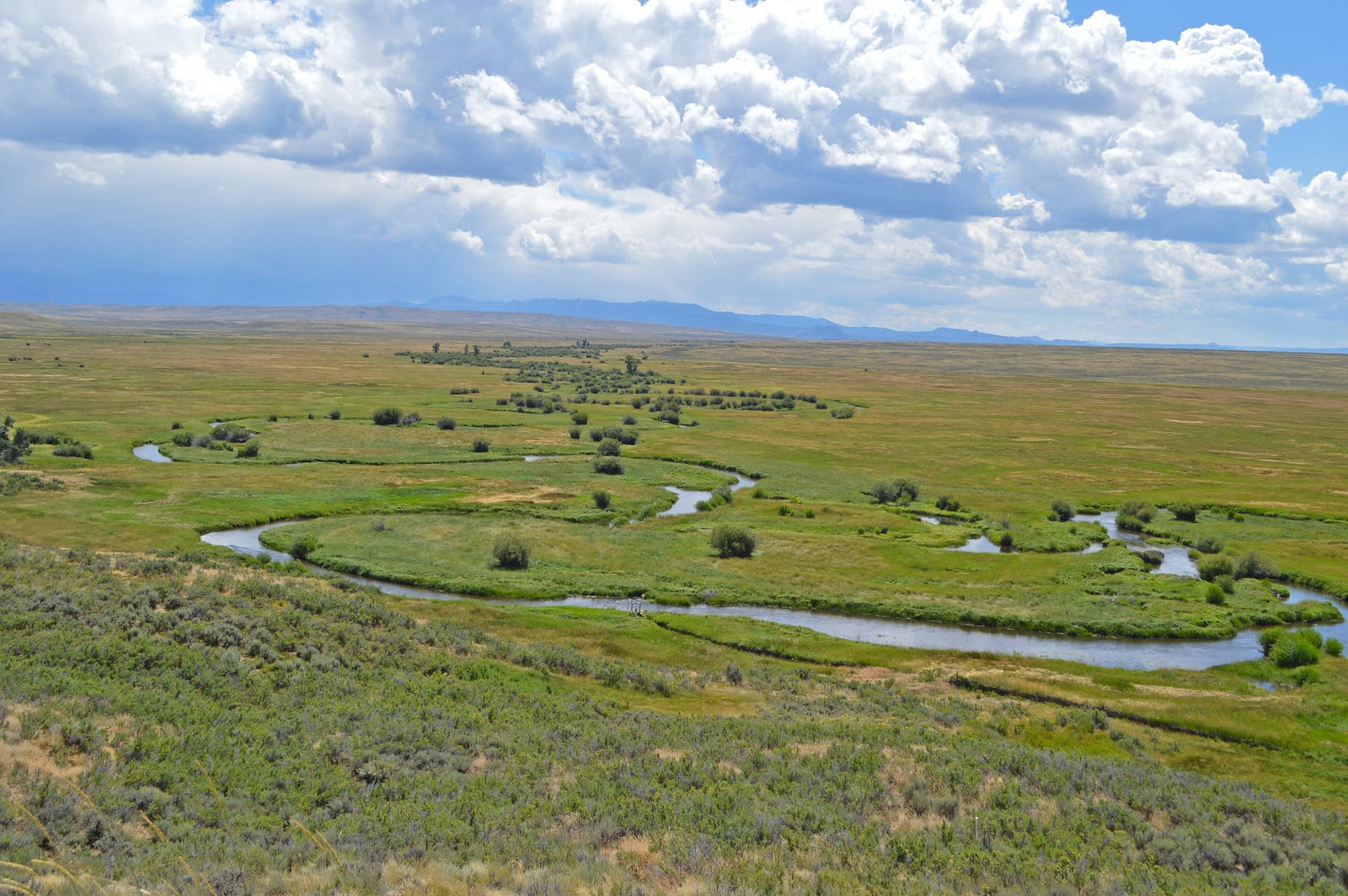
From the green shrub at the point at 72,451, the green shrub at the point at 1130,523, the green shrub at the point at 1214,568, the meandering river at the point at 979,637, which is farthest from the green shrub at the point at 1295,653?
the green shrub at the point at 72,451

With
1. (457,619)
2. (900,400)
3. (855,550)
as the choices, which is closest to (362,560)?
(457,619)

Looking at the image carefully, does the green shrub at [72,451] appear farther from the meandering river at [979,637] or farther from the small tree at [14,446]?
the meandering river at [979,637]

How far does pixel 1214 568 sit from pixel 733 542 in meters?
29.2

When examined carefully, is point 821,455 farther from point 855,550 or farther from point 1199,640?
point 1199,640

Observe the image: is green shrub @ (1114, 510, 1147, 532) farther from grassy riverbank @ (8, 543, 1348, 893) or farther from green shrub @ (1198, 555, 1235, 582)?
grassy riverbank @ (8, 543, 1348, 893)

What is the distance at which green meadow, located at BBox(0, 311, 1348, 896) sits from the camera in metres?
14.2

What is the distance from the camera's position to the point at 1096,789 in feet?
62.2

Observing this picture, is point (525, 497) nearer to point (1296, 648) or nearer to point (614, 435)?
point (614, 435)

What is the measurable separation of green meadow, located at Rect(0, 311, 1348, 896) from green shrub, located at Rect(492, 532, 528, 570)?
5.95ft

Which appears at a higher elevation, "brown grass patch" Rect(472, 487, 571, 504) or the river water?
"brown grass patch" Rect(472, 487, 571, 504)

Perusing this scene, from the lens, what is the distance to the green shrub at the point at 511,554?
1876 inches

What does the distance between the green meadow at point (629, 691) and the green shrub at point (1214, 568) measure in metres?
0.15

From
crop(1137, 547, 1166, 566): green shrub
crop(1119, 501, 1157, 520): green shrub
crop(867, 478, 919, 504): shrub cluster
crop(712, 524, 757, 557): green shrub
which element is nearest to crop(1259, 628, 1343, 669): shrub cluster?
crop(1137, 547, 1166, 566): green shrub

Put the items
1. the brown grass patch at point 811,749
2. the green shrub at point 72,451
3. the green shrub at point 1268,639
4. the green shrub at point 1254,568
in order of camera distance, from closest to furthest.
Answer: the brown grass patch at point 811,749 < the green shrub at point 1268,639 < the green shrub at point 1254,568 < the green shrub at point 72,451
